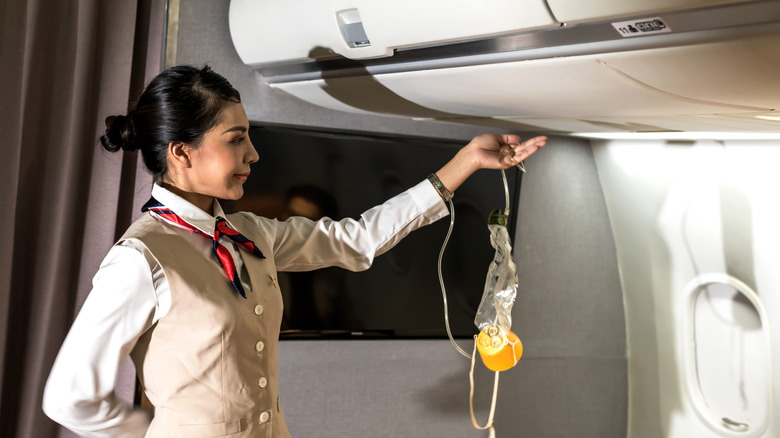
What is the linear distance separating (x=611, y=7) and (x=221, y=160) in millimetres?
794

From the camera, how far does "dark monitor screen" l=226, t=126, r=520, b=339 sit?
2.39 meters

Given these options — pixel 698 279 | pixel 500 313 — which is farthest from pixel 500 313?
pixel 698 279

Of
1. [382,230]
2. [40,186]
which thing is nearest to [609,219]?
[382,230]

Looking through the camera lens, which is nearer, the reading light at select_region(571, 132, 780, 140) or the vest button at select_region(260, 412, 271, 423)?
the vest button at select_region(260, 412, 271, 423)

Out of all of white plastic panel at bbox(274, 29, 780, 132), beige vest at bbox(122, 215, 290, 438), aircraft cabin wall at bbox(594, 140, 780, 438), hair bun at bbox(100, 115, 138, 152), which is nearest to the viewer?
white plastic panel at bbox(274, 29, 780, 132)

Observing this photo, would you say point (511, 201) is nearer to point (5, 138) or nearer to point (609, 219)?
point (609, 219)

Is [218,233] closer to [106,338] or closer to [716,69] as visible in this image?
[106,338]

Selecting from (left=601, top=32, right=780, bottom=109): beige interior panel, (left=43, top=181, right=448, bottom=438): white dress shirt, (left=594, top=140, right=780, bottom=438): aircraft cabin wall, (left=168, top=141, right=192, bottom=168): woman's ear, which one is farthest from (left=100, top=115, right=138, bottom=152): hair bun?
(left=594, top=140, right=780, bottom=438): aircraft cabin wall

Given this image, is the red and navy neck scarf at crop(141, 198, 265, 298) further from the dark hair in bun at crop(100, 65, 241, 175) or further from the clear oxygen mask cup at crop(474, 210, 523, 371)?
the clear oxygen mask cup at crop(474, 210, 523, 371)

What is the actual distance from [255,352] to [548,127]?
1449mm

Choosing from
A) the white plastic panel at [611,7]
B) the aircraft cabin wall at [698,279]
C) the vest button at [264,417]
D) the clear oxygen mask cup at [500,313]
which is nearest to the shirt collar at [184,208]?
the vest button at [264,417]

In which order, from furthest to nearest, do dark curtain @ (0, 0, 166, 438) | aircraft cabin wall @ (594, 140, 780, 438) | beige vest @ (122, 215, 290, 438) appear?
aircraft cabin wall @ (594, 140, 780, 438), dark curtain @ (0, 0, 166, 438), beige vest @ (122, 215, 290, 438)

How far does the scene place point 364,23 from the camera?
65.6 inches

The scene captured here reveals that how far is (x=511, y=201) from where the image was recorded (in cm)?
281
